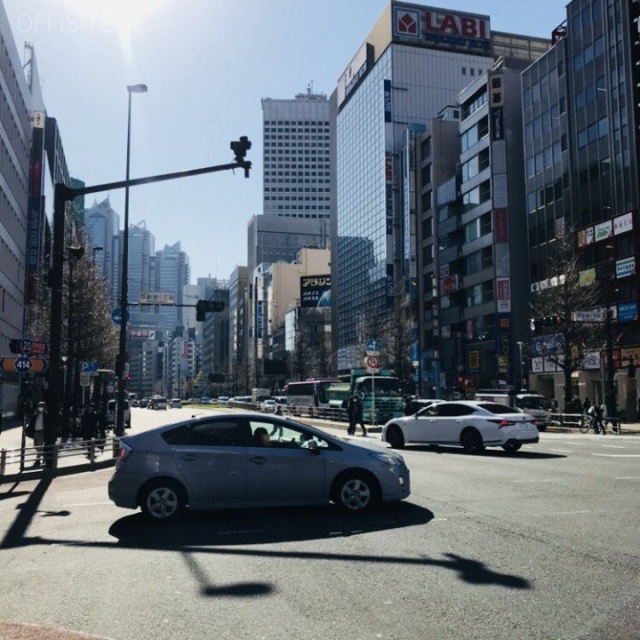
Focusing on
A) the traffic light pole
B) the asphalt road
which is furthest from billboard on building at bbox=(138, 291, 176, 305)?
the asphalt road

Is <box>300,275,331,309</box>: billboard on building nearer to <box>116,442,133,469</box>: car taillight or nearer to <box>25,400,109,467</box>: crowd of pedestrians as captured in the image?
<box>25,400,109,467</box>: crowd of pedestrians

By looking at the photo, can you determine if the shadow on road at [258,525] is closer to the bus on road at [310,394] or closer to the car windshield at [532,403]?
the car windshield at [532,403]

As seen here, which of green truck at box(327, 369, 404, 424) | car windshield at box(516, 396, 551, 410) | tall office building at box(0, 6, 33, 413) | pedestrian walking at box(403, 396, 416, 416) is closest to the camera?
car windshield at box(516, 396, 551, 410)

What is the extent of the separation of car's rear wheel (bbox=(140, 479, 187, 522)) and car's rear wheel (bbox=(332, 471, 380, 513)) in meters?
2.18

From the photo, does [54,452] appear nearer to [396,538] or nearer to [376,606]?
[396,538]

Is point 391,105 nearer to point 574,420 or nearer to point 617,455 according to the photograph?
point 574,420

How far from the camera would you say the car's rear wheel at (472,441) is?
19742 mm

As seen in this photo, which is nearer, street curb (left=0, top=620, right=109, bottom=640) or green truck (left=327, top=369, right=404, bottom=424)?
street curb (left=0, top=620, right=109, bottom=640)

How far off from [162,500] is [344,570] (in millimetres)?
3709

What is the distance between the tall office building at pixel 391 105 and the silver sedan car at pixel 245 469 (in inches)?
3107

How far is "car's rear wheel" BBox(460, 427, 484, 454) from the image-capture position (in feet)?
64.8

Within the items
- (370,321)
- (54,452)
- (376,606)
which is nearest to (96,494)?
(54,452)

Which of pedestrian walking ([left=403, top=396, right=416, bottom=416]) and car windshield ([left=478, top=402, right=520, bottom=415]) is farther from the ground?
car windshield ([left=478, top=402, right=520, bottom=415])

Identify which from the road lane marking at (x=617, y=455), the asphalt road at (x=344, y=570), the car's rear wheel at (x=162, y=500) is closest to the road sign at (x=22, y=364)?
the asphalt road at (x=344, y=570)
